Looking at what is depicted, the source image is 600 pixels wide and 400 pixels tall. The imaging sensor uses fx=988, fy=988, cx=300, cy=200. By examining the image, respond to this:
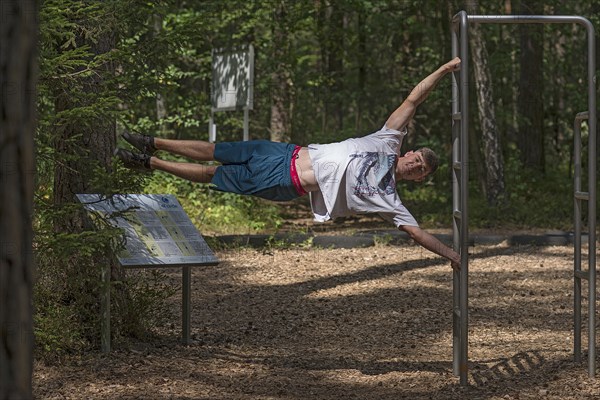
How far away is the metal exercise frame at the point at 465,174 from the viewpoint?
5.90 m

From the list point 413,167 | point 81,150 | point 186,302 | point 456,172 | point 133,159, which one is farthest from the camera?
point 186,302

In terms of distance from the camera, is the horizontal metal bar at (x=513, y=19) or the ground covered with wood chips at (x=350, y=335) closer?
the horizontal metal bar at (x=513, y=19)

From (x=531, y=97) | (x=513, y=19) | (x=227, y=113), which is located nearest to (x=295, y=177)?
(x=513, y=19)

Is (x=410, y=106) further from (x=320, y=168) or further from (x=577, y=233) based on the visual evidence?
(x=577, y=233)

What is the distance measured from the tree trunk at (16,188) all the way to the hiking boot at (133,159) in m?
3.49

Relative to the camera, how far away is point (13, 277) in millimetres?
2826

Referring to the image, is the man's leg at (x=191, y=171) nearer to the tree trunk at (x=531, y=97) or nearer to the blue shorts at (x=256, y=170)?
the blue shorts at (x=256, y=170)

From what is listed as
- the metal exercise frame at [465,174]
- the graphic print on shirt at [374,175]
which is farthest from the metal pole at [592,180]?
the graphic print on shirt at [374,175]

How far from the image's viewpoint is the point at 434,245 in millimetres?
6012

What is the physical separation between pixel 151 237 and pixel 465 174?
2246mm

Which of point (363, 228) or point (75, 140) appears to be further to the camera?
point (363, 228)

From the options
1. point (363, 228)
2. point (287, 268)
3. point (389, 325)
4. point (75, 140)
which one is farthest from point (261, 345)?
point (363, 228)

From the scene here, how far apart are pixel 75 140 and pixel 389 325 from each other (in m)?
3.33

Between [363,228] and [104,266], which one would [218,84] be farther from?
[104,266]
